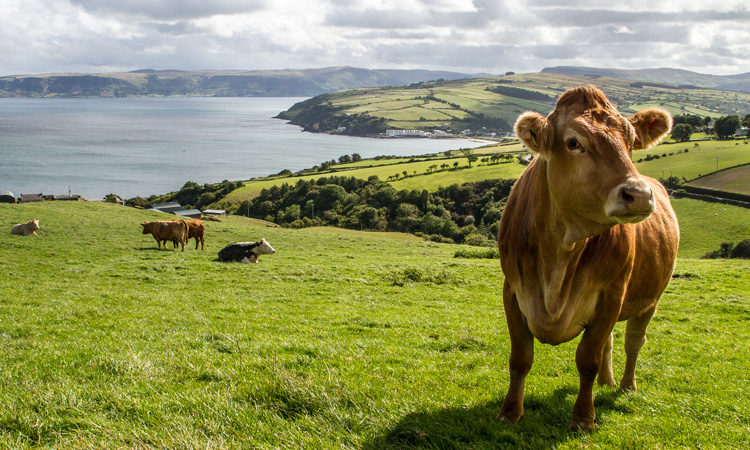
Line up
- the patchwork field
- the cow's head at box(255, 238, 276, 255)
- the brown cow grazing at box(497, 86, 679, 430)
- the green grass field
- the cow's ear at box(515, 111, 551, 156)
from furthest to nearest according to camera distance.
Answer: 1. the green grass field
2. the patchwork field
3. the cow's head at box(255, 238, 276, 255)
4. the cow's ear at box(515, 111, 551, 156)
5. the brown cow grazing at box(497, 86, 679, 430)

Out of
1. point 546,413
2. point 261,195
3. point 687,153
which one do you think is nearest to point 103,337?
point 546,413

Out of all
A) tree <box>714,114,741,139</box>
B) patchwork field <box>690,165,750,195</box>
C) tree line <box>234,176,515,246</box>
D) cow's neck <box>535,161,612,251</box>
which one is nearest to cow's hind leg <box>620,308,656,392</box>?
cow's neck <box>535,161,612,251</box>

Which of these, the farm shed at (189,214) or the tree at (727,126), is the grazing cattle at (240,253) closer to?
the farm shed at (189,214)

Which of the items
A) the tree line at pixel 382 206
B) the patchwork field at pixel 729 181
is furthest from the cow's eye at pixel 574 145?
the patchwork field at pixel 729 181

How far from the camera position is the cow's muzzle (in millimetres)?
2979

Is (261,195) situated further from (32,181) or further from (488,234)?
(32,181)

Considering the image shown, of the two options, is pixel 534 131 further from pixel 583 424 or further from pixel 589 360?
pixel 583 424

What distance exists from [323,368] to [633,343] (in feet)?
12.4

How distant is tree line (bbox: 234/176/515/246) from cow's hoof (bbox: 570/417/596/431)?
2413 inches

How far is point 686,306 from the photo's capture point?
12.5 metres

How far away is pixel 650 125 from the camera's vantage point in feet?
12.7

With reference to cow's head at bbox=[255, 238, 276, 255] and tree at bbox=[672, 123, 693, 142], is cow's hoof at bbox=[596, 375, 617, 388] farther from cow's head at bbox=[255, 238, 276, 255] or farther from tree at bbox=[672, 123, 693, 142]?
tree at bbox=[672, 123, 693, 142]

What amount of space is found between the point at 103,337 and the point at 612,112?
8384mm

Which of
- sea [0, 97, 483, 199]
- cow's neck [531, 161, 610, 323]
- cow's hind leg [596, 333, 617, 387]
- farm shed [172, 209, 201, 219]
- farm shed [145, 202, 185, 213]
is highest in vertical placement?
cow's neck [531, 161, 610, 323]
